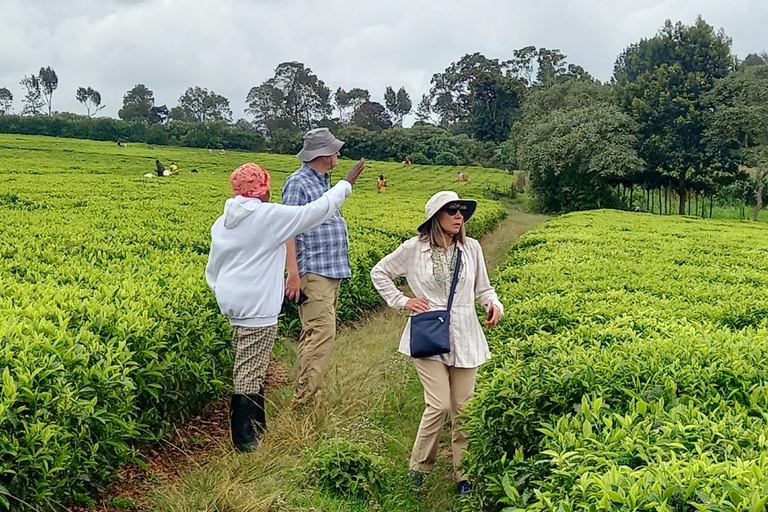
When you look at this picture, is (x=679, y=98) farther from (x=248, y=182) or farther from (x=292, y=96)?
(x=292, y=96)

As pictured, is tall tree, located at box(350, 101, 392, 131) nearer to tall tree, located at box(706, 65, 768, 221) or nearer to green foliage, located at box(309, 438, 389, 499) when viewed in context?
tall tree, located at box(706, 65, 768, 221)

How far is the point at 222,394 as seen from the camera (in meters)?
4.94

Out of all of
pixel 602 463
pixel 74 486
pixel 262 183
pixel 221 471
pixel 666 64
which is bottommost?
pixel 221 471

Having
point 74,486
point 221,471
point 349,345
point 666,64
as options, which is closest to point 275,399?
point 221,471

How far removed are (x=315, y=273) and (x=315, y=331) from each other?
39 cm

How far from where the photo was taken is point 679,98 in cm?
2578

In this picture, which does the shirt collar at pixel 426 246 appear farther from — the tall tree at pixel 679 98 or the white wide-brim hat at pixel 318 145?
the tall tree at pixel 679 98

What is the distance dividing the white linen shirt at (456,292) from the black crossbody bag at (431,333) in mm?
69

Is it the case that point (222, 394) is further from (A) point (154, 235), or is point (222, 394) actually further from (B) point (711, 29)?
(B) point (711, 29)

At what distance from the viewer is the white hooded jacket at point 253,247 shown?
381cm

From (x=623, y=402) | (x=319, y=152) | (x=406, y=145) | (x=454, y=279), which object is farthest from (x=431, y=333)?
(x=406, y=145)

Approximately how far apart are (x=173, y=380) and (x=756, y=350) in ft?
9.98

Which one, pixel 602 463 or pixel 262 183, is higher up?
pixel 262 183

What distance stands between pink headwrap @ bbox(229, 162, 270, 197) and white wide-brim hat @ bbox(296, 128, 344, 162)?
0.70 metres
